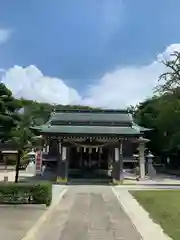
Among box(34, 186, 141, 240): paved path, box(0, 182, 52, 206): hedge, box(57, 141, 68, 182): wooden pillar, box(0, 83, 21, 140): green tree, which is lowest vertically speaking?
box(34, 186, 141, 240): paved path

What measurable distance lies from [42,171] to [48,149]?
2.60 meters

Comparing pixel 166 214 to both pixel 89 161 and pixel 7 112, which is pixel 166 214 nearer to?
pixel 89 161

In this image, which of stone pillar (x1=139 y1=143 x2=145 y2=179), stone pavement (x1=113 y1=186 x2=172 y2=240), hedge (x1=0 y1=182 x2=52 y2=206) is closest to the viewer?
stone pavement (x1=113 y1=186 x2=172 y2=240)

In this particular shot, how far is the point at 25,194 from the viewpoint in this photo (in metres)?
15.8

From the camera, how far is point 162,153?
5828 centimetres

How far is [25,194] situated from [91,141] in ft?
61.3

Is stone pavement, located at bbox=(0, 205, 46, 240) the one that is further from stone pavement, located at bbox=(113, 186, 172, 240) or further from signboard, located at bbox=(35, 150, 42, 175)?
signboard, located at bbox=(35, 150, 42, 175)

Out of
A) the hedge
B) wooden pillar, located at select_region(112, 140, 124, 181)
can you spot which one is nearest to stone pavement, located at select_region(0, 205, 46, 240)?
the hedge

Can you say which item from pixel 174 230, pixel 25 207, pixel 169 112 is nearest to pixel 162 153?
pixel 169 112

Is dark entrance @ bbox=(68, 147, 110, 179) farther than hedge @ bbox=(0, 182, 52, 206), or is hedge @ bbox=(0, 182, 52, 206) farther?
dark entrance @ bbox=(68, 147, 110, 179)

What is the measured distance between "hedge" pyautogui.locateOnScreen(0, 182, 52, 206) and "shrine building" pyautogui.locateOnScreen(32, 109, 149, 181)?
16.5 meters

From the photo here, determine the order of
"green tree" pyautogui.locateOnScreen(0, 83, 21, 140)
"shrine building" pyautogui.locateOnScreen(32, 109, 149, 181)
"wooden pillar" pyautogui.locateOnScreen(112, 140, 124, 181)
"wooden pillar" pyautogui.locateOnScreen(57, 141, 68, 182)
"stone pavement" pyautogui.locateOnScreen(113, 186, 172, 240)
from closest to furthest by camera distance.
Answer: "stone pavement" pyautogui.locateOnScreen(113, 186, 172, 240)
"wooden pillar" pyautogui.locateOnScreen(57, 141, 68, 182)
"wooden pillar" pyautogui.locateOnScreen(112, 140, 124, 181)
"shrine building" pyautogui.locateOnScreen(32, 109, 149, 181)
"green tree" pyautogui.locateOnScreen(0, 83, 21, 140)

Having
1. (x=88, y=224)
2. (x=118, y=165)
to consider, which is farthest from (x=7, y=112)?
(x=88, y=224)

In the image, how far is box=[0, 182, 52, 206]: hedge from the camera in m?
15.8
